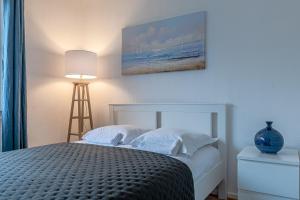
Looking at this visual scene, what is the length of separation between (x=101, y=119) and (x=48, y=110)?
661 mm

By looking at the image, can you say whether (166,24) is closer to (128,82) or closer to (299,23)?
(128,82)

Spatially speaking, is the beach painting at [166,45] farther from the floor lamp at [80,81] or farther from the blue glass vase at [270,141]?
the blue glass vase at [270,141]

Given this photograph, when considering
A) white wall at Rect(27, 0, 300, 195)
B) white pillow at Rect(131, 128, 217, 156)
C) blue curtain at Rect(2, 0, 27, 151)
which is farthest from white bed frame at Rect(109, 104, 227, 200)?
blue curtain at Rect(2, 0, 27, 151)

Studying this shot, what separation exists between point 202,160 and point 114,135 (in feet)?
2.85

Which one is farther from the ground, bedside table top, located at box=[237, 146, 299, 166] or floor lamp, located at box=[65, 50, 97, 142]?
floor lamp, located at box=[65, 50, 97, 142]

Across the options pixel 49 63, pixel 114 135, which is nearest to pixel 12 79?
pixel 49 63

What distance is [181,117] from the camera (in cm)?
255

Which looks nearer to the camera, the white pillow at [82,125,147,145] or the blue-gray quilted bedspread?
the blue-gray quilted bedspread

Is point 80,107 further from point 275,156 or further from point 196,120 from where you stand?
point 275,156

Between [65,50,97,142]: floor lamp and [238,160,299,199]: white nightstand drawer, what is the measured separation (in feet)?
6.28

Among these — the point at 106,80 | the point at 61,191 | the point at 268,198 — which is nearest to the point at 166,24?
the point at 106,80

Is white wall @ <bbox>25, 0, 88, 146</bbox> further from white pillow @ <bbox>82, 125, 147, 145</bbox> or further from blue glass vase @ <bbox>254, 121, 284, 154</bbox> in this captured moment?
blue glass vase @ <bbox>254, 121, 284, 154</bbox>

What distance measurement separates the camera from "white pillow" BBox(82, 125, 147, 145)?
2.34m

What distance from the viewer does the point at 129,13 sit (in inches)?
118
